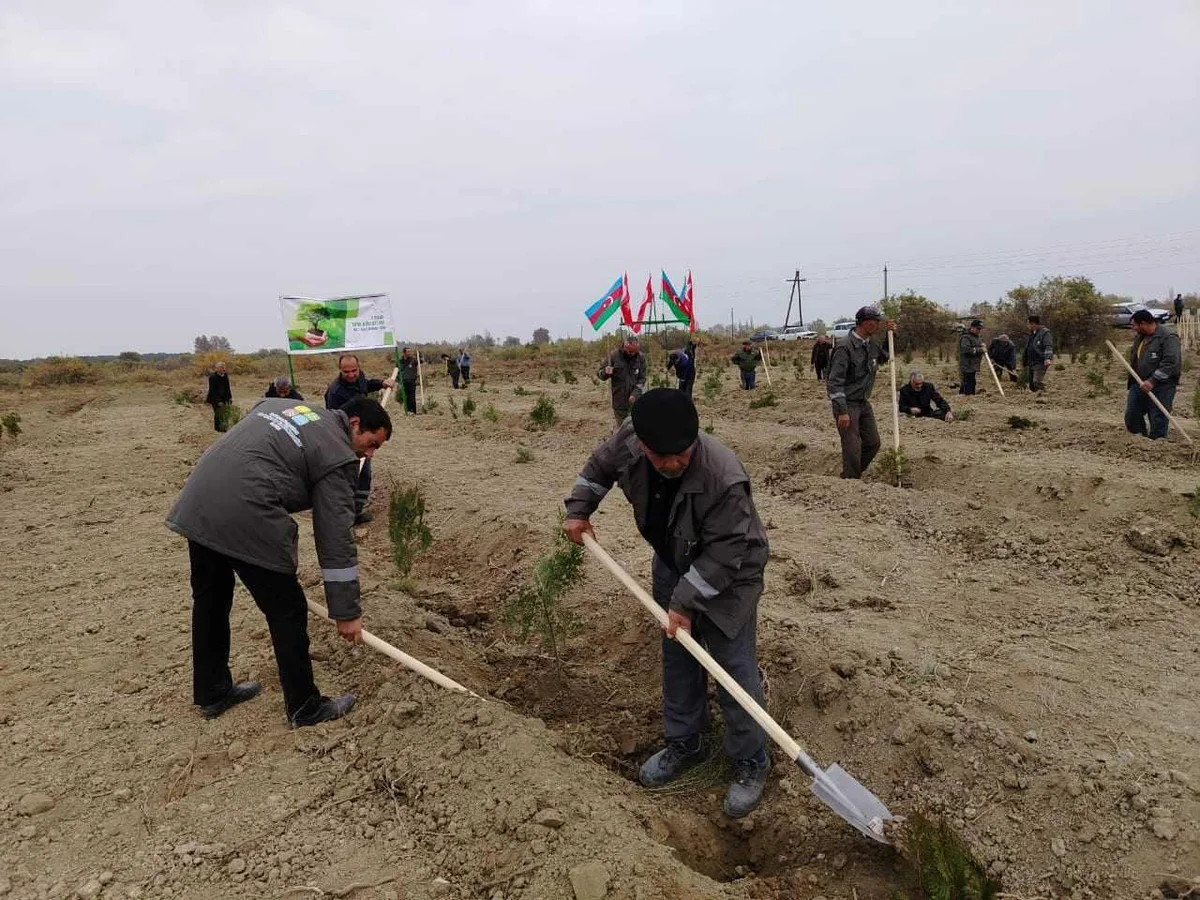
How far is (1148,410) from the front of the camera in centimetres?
908

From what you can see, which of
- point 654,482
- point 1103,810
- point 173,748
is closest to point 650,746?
point 654,482

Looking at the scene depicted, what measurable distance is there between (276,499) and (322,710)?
1099 millimetres

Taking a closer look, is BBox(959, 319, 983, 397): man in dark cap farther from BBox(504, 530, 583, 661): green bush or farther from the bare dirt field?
BBox(504, 530, 583, 661): green bush

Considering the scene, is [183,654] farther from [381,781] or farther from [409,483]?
[409,483]

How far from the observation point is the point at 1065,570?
215 inches

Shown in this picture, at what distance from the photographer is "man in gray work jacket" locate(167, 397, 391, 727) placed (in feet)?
10.9

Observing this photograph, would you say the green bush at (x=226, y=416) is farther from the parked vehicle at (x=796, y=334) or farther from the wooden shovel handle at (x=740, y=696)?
the parked vehicle at (x=796, y=334)

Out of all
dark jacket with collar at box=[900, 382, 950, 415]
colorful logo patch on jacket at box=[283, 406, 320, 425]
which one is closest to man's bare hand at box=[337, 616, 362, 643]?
colorful logo patch on jacket at box=[283, 406, 320, 425]

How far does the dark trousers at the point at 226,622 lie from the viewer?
3488 mm

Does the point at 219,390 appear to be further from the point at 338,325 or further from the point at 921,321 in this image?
the point at 921,321

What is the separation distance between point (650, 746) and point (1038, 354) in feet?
44.5

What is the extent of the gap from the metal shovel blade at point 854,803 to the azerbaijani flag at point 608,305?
53.5 feet

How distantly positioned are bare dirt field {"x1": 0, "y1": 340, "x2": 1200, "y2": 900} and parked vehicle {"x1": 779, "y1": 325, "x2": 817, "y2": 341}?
43.7 m

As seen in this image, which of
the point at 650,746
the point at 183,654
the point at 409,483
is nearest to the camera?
the point at 650,746
